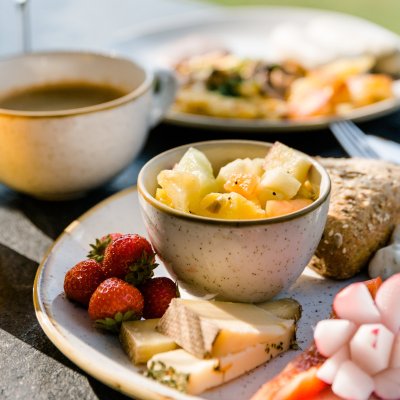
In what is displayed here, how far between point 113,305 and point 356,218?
0.53 metres

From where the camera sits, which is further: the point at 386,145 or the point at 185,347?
the point at 386,145

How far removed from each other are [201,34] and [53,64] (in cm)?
100

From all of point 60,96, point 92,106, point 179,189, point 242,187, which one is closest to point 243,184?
point 242,187

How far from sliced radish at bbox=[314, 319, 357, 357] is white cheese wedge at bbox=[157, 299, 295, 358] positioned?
83 millimetres

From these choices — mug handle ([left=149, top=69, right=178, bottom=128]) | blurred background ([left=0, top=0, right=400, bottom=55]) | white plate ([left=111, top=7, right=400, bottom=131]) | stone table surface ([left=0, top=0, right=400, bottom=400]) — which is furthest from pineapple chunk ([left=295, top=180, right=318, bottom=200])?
blurred background ([left=0, top=0, right=400, bottom=55])

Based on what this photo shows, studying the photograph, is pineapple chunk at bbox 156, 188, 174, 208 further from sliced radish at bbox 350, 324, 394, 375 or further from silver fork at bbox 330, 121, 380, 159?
silver fork at bbox 330, 121, 380, 159

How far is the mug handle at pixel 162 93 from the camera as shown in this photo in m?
1.79

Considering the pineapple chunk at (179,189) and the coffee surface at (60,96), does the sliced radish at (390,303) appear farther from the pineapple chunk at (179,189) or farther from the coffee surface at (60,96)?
the coffee surface at (60,96)

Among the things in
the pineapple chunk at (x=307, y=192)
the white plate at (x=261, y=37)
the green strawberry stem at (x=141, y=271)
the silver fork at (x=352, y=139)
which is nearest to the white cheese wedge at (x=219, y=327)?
the green strawberry stem at (x=141, y=271)

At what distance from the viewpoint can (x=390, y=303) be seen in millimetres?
1042

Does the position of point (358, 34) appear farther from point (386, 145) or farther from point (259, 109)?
point (386, 145)

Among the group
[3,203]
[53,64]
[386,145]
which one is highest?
[53,64]

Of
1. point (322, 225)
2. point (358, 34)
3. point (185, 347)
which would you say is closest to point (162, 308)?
point (185, 347)

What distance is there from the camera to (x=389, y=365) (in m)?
1.01
